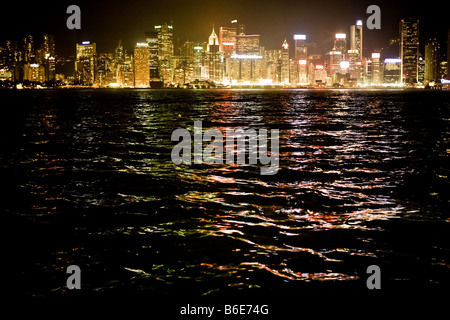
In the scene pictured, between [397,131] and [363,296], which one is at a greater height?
[397,131]

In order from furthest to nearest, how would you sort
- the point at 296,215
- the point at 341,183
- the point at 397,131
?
the point at 397,131
the point at 341,183
the point at 296,215

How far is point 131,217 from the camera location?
36.3ft

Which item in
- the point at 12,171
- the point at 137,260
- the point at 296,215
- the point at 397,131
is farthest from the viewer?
the point at 397,131

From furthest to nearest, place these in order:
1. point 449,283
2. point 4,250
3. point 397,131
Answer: point 397,131 < point 4,250 < point 449,283

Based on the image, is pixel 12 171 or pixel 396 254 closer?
pixel 396 254

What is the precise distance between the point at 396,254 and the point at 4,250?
829cm

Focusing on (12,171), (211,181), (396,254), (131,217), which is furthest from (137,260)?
(12,171)

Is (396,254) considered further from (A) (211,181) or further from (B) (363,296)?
(A) (211,181)

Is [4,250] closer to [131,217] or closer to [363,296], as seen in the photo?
[131,217]

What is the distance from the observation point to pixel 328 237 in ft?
31.0

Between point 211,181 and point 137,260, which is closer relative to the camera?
point 137,260
